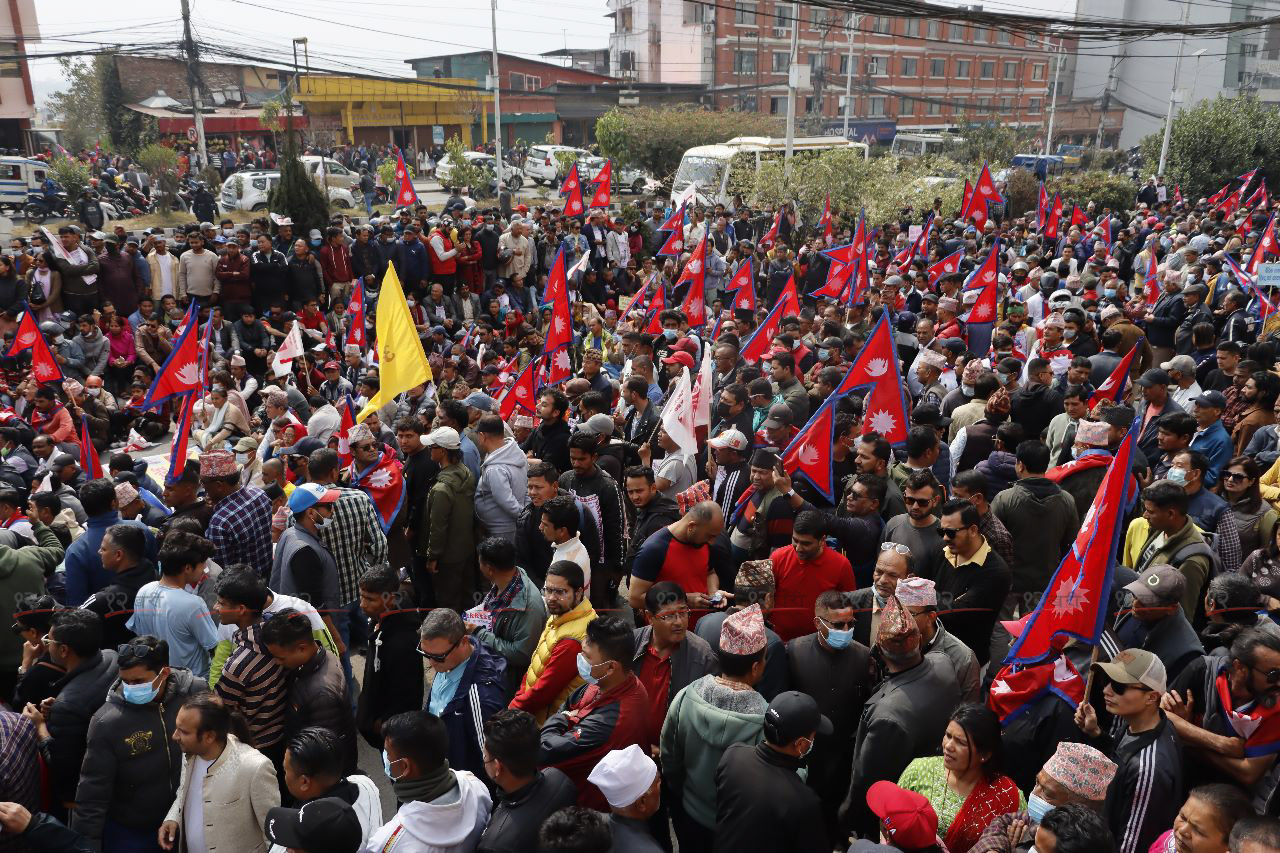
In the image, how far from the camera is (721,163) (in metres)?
26.4

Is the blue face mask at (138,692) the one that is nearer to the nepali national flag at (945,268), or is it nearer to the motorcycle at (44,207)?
the nepali national flag at (945,268)

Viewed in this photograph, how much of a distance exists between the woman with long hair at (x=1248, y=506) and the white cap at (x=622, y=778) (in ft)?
12.9

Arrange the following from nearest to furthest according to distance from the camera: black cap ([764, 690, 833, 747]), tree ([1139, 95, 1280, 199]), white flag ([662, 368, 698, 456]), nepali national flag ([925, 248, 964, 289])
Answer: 1. black cap ([764, 690, 833, 747])
2. white flag ([662, 368, 698, 456])
3. nepali national flag ([925, 248, 964, 289])
4. tree ([1139, 95, 1280, 199])

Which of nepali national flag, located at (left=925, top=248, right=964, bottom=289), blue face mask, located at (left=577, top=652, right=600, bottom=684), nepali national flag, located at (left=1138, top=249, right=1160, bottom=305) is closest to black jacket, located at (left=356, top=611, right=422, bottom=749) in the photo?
blue face mask, located at (left=577, top=652, right=600, bottom=684)

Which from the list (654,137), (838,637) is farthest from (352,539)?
(654,137)

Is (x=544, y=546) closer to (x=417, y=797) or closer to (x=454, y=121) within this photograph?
(x=417, y=797)

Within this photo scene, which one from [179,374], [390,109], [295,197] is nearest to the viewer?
[179,374]

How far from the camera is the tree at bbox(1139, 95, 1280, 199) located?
29.3 m

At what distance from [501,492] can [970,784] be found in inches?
140

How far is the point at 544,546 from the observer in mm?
5738

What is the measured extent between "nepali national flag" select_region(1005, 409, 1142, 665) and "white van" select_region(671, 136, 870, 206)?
69.1 feet

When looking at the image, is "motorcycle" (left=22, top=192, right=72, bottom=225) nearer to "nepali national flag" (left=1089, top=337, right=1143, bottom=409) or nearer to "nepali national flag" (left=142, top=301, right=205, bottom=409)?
"nepali national flag" (left=142, top=301, right=205, bottom=409)

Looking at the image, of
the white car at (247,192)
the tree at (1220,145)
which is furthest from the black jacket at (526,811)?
the tree at (1220,145)

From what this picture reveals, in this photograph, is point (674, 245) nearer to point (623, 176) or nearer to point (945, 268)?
point (945, 268)
